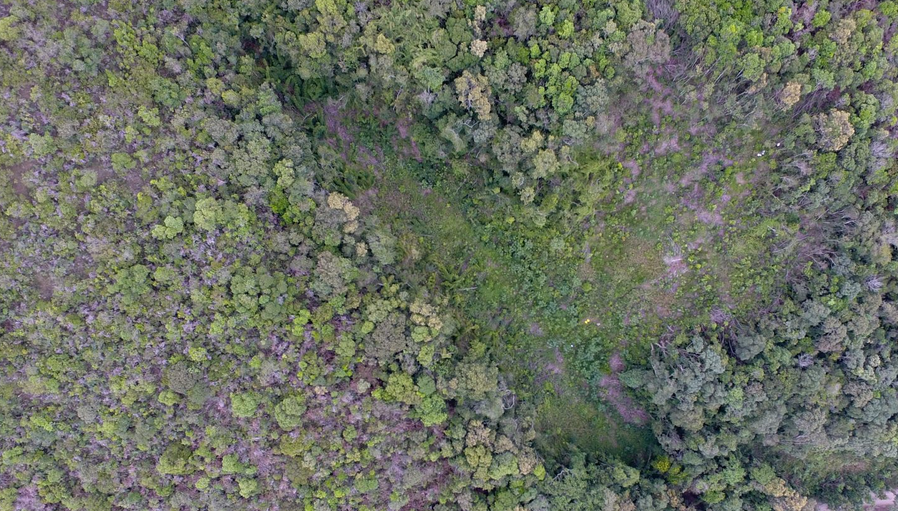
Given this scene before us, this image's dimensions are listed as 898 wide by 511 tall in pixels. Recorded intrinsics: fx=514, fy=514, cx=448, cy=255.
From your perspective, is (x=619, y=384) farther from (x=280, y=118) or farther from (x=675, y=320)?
(x=280, y=118)

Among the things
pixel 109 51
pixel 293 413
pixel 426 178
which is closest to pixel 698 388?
pixel 426 178

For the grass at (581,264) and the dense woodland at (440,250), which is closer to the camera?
the dense woodland at (440,250)

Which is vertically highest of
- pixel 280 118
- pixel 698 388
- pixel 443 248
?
pixel 280 118

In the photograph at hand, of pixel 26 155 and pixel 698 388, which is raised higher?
pixel 26 155

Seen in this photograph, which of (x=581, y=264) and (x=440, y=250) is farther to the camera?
(x=440, y=250)

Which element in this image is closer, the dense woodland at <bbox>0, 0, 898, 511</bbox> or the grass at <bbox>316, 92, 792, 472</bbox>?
the dense woodland at <bbox>0, 0, 898, 511</bbox>

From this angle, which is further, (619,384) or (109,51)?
(619,384)

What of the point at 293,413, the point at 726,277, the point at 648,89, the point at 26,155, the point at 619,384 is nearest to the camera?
the point at 26,155

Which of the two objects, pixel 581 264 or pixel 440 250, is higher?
pixel 440 250
